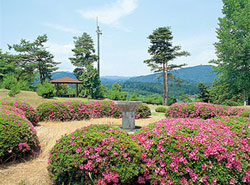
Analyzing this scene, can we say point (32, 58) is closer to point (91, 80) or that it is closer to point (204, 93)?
point (91, 80)

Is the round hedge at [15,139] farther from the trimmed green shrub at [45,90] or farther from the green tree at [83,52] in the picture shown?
the green tree at [83,52]

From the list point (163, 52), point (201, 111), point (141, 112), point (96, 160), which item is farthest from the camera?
point (163, 52)

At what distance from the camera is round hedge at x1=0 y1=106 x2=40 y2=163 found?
4.33m

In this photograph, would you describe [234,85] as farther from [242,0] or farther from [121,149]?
[121,149]

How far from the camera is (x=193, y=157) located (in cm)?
302

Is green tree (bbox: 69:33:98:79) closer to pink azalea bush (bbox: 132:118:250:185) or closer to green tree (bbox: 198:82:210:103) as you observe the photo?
green tree (bbox: 198:82:210:103)

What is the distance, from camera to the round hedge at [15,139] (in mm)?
4332

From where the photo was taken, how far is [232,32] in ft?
78.0

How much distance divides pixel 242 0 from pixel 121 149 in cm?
2772

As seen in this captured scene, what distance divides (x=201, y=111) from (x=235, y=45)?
52.4ft

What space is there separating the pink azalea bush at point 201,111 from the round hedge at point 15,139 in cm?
873

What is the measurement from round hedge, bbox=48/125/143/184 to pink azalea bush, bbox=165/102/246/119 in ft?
28.1

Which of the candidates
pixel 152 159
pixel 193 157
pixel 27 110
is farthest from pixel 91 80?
pixel 193 157

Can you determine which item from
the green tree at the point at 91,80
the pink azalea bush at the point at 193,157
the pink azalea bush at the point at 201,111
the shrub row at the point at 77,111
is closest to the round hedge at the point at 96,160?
the pink azalea bush at the point at 193,157
